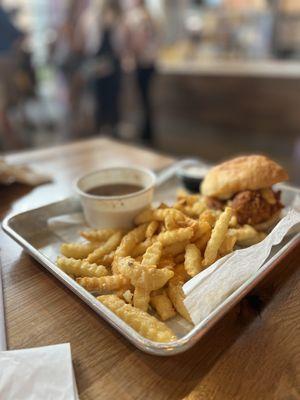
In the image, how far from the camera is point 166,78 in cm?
545

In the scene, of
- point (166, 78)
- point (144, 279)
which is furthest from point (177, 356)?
point (166, 78)

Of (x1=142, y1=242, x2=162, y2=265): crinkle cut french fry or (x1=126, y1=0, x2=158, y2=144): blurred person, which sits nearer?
(x1=142, y1=242, x2=162, y2=265): crinkle cut french fry

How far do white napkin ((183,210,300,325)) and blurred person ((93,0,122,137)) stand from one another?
507 cm

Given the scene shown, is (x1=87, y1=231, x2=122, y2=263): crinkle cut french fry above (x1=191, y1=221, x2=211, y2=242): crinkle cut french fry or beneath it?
beneath

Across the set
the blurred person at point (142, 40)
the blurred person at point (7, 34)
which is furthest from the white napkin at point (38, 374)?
the blurred person at point (142, 40)

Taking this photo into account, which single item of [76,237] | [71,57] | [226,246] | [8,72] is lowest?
[76,237]

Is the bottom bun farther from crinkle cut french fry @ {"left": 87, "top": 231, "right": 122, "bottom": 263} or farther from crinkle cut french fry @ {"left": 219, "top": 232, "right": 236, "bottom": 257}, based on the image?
crinkle cut french fry @ {"left": 87, "top": 231, "right": 122, "bottom": 263}

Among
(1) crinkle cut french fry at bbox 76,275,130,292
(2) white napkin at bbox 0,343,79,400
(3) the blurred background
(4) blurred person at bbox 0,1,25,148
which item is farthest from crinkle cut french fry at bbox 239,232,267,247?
(4) blurred person at bbox 0,1,25,148

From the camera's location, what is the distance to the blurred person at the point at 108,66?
5.30 meters

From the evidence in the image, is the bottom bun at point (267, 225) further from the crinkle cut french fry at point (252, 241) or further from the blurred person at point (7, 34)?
the blurred person at point (7, 34)

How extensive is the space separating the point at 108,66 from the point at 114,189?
4.59m

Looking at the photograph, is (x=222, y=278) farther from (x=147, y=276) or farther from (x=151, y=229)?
(x=151, y=229)

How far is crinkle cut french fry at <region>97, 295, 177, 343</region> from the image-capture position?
2.37 ft

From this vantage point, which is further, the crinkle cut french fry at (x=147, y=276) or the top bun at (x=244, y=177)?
the top bun at (x=244, y=177)
